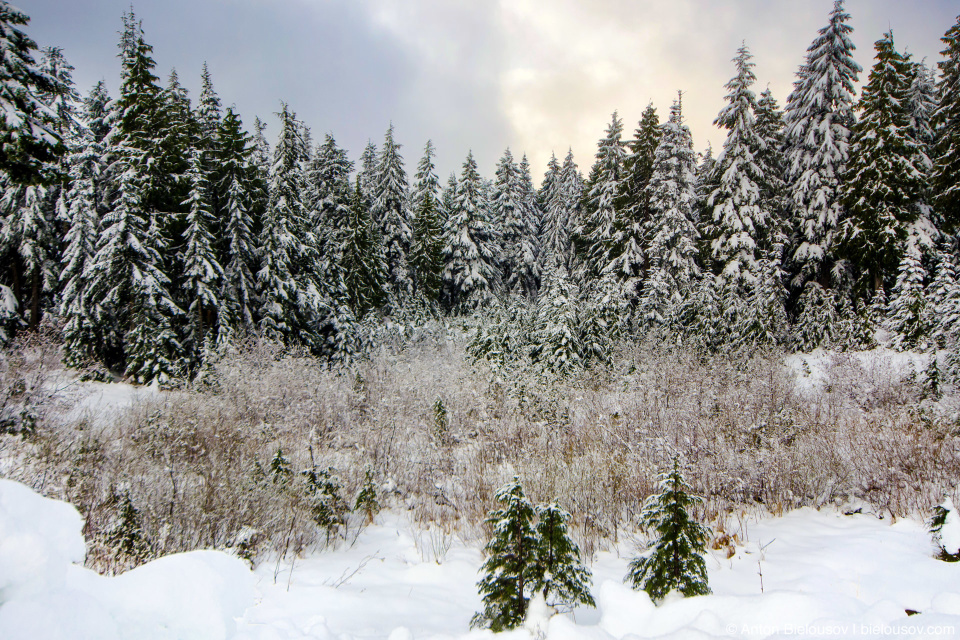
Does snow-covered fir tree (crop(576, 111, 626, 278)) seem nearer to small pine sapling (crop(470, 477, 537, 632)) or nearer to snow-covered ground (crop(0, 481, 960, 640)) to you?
snow-covered ground (crop(0, 481, 960, 640))

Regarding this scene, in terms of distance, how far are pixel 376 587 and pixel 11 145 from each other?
10.7 m

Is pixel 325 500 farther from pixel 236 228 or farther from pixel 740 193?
pixel 740 193

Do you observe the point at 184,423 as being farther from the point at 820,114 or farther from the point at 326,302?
the point at 820,114

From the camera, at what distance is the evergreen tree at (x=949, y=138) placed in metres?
17.9

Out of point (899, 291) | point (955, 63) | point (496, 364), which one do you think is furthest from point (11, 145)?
point (955, 63)

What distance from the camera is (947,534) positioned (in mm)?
4453

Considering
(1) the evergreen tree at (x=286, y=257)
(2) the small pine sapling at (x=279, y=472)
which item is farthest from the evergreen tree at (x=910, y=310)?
(1) the evergreen tree at (x=286, y=257)

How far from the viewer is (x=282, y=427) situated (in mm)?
11336

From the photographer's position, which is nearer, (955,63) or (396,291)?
(955,63)

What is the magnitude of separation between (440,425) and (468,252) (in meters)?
22.9

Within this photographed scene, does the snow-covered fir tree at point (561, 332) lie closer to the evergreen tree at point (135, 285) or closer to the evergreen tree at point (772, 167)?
the evergreen tree at point (772, 167)

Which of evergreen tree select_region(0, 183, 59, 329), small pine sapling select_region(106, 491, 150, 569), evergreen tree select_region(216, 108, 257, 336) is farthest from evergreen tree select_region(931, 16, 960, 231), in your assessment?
evergreen tree select_region(0, 183, 59, 329)

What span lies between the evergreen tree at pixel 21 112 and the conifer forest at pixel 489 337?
0.07 meters

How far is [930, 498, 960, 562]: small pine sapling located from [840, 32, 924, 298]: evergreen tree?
1921 cm
